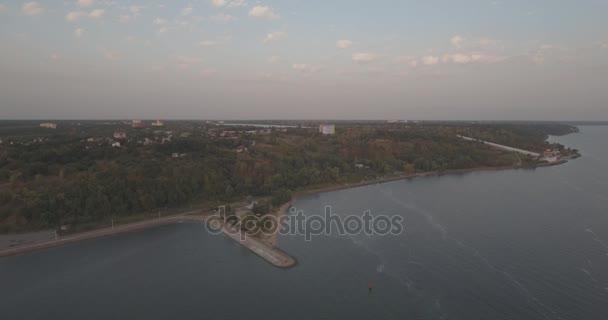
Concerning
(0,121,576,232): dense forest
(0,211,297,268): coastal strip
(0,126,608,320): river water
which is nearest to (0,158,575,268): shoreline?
(0,211,297,268): coastal strip

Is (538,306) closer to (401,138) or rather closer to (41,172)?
(41,172)

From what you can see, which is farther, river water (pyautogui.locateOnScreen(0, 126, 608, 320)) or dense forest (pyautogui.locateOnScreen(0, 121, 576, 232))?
dense forest (pyautogui.locateOnScreen(0, 121, 576, 232))

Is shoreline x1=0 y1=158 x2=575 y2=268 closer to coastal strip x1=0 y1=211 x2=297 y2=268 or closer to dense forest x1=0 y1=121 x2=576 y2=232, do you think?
coastal strip x1=0 y1=211 x2=297 y2=268

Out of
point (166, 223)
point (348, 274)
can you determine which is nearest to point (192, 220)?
point (166, 223)

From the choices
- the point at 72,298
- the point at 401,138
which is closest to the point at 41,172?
the point at 72,298

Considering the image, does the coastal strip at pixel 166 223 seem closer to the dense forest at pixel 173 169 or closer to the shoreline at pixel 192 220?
the shoreline at pixel 192 220

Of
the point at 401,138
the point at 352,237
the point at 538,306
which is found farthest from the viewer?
the point at 401,138
